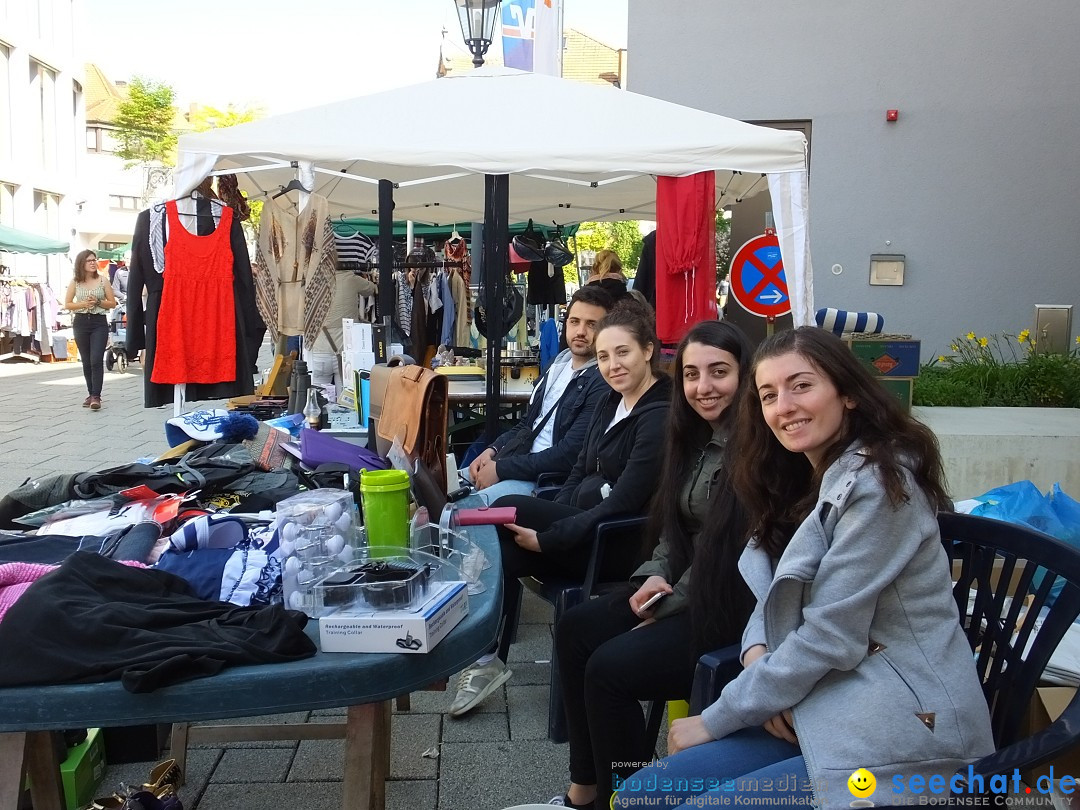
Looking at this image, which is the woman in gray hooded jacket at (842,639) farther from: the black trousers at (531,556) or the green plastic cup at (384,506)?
the black trousers at (531,556)

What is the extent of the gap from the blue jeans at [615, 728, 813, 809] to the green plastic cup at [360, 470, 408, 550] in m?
0.83

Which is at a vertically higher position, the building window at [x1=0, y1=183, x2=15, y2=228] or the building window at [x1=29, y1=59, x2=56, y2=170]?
the building window at [x1=29, y1=59, x2=56, y2=170]

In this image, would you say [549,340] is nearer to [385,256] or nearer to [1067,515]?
[385,256]

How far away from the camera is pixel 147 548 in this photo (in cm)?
229

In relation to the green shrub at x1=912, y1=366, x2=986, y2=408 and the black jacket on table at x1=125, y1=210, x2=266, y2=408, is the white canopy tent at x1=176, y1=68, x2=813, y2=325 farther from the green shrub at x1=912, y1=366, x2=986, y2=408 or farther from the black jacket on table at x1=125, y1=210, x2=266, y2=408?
the green shrub at x1=912, y1=366, x2=986, y2=408

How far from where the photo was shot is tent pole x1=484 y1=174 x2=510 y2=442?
5.46m

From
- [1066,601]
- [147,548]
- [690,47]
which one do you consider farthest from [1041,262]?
[147,548]

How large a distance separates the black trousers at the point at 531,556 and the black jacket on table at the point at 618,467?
104 millimetres

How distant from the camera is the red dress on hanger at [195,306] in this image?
5.21 metres

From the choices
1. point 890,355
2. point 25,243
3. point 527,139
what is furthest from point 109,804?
point 25,243

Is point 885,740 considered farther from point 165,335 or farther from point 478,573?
point 165,335

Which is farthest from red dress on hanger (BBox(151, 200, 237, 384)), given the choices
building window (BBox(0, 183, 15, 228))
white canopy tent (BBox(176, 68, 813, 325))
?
building window (BBox(0, 183, 15, 228))

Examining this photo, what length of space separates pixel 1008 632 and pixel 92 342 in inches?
438

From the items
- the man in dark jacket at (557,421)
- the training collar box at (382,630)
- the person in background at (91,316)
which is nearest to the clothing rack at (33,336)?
the person in background at (91,316)
